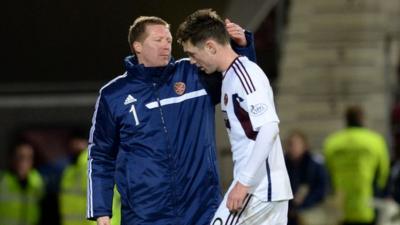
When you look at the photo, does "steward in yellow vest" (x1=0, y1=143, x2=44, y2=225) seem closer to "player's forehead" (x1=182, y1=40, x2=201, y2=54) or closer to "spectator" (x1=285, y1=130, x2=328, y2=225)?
"spectator" (x1=285, y1=130, x2=328, y2=225)

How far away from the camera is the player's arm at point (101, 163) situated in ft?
26.3

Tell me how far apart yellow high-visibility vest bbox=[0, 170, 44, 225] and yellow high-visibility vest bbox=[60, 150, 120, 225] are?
0.59m

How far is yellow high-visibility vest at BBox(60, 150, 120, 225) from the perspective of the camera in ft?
44.0

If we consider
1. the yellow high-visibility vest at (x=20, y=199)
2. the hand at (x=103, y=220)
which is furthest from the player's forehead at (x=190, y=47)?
the yellow high-visibility vest at (x=20, y=199)

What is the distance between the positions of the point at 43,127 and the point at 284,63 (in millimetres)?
2494

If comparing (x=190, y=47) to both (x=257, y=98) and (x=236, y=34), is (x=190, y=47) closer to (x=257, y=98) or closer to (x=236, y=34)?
(x=236, y=34)

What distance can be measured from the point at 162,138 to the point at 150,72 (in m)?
0.33

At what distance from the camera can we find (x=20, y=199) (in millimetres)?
14414

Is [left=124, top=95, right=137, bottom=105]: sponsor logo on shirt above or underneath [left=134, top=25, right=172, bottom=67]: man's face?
underneath

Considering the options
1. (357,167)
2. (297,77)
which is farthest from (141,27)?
(297,77)

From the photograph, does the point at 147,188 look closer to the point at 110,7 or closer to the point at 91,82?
the point at 110,7

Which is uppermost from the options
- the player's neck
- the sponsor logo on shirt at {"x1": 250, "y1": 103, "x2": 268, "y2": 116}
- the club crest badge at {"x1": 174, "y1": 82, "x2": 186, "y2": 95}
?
the player's neck

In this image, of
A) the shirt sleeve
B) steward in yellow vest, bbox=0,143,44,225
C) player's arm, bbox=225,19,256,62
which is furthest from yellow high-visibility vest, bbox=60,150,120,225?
the shirt sleeve

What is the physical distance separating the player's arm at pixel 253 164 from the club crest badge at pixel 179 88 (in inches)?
31.8
